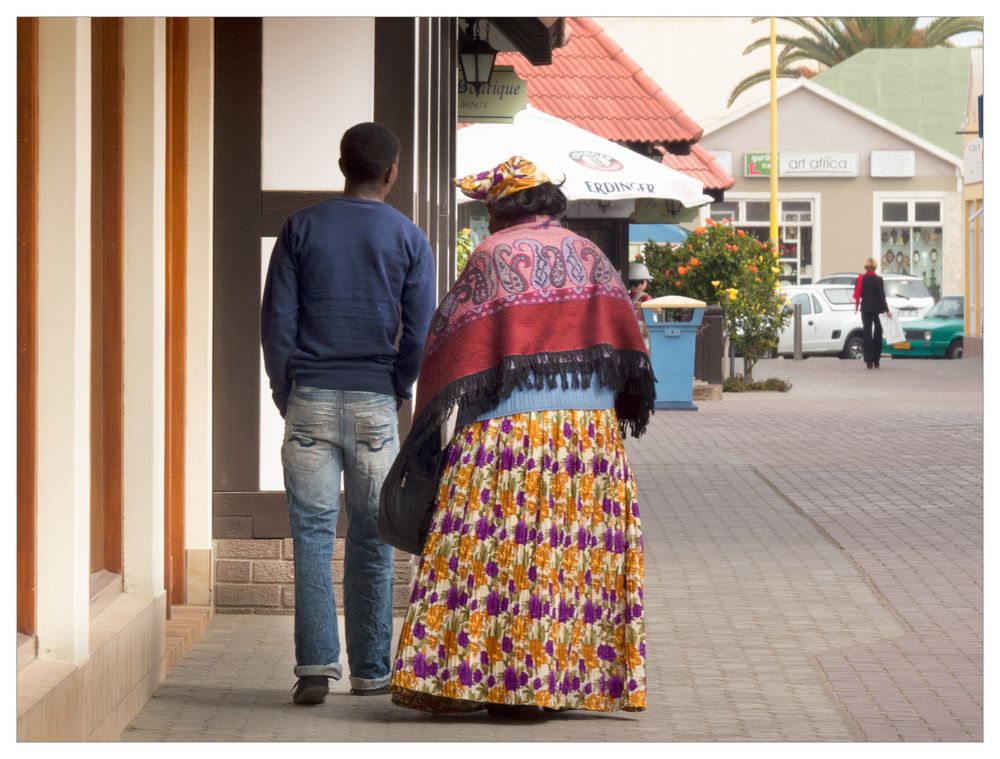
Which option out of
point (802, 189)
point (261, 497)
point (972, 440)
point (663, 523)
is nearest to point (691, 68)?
point (802, 189)

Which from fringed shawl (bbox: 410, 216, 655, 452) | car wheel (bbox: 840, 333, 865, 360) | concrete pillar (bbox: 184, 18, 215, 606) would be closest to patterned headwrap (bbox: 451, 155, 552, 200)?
fringed shawl (bbox: 410, 216, 655, 452)

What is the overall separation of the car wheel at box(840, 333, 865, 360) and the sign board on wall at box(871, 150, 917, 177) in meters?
17.7

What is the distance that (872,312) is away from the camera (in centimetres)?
2847

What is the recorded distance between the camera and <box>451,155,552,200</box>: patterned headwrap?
5547 mm

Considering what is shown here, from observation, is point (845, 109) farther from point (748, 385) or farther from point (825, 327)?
point (748, 385)

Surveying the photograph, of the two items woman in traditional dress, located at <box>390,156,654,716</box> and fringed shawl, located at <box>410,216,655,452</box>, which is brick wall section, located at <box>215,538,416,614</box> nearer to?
woman in traditional dress, located at <box>390,156,654,716</box>

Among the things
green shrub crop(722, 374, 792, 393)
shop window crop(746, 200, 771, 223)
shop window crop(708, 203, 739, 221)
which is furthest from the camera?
shop window crop(746, 200, 771, 223)

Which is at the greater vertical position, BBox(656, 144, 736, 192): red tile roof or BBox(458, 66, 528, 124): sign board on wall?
BBox(656, 144, 736, 192): red tile roof

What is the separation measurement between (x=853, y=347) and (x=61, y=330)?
2963cm

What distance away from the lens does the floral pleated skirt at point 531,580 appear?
5.45 m

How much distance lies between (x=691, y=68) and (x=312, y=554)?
47171 millimetres

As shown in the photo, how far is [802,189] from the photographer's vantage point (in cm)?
5062

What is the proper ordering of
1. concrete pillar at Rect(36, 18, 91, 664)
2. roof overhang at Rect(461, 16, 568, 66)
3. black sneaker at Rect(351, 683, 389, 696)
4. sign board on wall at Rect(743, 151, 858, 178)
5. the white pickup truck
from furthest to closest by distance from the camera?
sign board on wall at Rect(743, 151, 858, 178) < the white pickup truck < roof overhang at Rect(461, 16, 568, 66) < black sneaker at Rect(351, 683, 389, 696) < concrete pillar at Rect(36, 18, 91, 664)

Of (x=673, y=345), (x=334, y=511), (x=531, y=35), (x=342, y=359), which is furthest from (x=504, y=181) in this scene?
(x=673, y=345)
